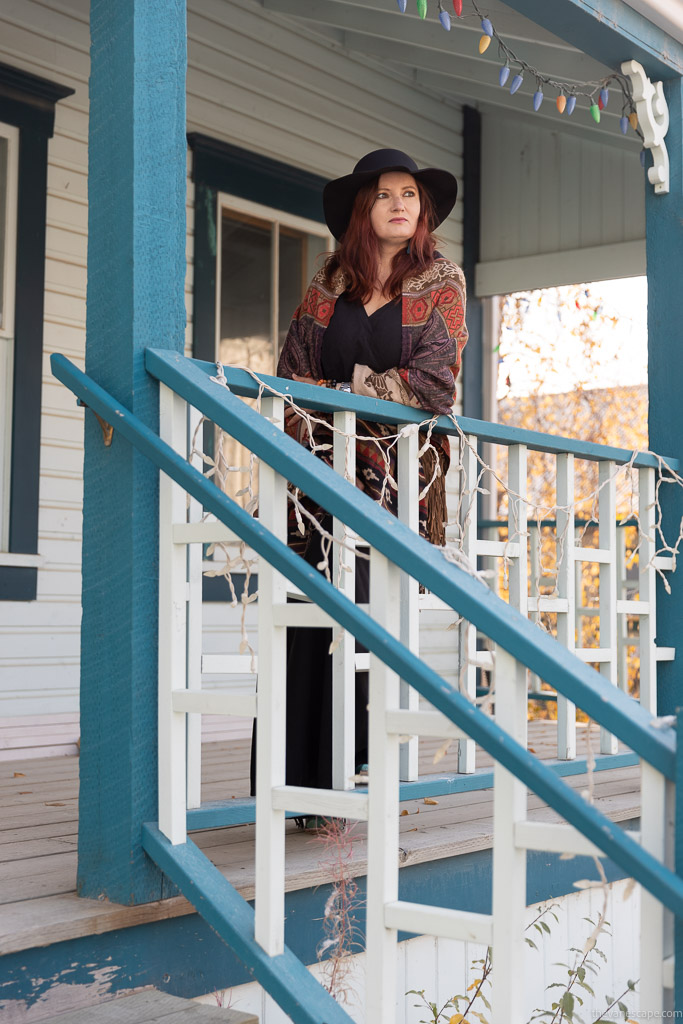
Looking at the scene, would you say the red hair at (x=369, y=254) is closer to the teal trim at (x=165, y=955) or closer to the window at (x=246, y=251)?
the teal trim at (x=165, y=955)

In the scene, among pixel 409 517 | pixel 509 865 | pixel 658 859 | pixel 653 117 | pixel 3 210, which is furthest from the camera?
pixel 3 210

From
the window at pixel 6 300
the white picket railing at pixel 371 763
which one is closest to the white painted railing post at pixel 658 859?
the white picket railing at pixel 371 763

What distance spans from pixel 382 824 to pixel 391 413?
1160 millimetres

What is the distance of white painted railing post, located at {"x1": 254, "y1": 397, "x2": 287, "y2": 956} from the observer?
1.78 m

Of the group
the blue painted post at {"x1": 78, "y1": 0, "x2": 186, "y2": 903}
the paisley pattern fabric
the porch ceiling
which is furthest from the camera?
the porch ceiling

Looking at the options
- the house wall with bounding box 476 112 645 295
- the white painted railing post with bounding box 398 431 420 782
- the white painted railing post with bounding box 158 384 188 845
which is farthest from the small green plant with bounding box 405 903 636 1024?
the house wall with bounding box 476 112 645 295

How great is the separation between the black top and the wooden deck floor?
112 centimetres

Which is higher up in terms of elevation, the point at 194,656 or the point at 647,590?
the point at 647,590

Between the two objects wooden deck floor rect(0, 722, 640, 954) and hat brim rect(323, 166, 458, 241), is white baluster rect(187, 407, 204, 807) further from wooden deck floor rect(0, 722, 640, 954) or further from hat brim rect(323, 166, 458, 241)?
hat brim rect(323, 166, 458, 241)

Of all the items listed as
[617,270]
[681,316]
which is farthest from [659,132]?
[617,270]

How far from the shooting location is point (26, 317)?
444 centimetres

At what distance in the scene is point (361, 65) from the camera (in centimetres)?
597

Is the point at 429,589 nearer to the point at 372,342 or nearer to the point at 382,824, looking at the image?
the point at 382,824

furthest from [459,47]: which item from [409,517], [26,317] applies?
[409,517]
